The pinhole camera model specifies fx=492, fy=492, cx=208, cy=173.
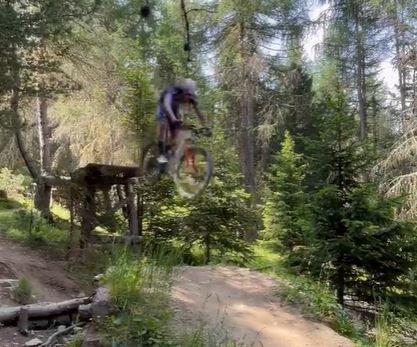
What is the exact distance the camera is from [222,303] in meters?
6.21

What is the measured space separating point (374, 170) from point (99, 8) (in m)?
5.93

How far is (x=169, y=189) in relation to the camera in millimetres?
9922

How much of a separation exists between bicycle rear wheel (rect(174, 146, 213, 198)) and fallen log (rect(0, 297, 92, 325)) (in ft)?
9.07

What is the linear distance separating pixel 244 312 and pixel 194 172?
9.79 feet

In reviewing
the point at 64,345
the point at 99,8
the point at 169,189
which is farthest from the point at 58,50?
the point at 64,345

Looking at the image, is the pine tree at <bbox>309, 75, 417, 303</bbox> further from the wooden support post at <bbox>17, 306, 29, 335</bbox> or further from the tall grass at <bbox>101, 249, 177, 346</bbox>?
the wooden support post at <bbox>17, 306, 29, 335</bbox>

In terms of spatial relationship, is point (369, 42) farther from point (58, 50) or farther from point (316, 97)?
point (58, 50)

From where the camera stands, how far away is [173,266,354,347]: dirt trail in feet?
17.2

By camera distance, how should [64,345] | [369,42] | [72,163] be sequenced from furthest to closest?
[369,42]
[72,163]
[64,345]

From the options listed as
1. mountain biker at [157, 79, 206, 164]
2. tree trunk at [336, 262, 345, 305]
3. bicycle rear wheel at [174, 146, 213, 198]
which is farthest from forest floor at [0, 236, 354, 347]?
mountain biker at [157, 79, 206, 164]

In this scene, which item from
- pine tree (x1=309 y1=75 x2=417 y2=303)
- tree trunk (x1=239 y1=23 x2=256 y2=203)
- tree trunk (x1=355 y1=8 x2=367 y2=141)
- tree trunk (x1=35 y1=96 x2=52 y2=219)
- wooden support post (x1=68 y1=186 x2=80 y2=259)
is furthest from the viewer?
tree trunk (x1=355 y1=8 x2=367 y2=141)

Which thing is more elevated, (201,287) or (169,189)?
(169,189)

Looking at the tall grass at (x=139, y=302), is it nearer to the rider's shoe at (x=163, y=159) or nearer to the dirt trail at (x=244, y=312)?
the dirt trail at (x=244, y=312)

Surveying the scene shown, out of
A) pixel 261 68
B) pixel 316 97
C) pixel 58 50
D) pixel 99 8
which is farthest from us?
pixel 316 97
